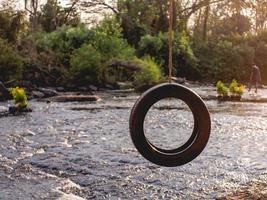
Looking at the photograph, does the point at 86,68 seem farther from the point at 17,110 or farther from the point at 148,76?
the point at 17,110

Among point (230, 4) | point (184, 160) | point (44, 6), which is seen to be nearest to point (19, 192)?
point (184, 160)

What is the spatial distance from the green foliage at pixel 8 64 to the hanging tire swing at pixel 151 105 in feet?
76.5

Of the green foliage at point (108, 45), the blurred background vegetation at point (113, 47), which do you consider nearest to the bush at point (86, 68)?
the blurred background vegetation at point (113, 47)

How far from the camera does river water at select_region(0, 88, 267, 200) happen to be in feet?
24.1

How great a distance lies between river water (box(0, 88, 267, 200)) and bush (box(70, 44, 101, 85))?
13.1 metres

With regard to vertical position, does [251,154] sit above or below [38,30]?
below

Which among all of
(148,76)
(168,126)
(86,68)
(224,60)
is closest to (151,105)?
(168,126)

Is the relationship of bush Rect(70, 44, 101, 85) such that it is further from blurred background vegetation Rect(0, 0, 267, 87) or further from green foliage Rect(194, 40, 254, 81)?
green foliage Rect(194, 40, 254, 81)

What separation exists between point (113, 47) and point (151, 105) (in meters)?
30.0

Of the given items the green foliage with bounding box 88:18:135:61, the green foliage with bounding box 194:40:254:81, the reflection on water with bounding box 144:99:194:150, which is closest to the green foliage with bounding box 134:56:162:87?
the green foliage with bounding box 88:18:135:61

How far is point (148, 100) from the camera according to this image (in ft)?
17.4

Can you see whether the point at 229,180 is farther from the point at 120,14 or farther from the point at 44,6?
the point at 44,6

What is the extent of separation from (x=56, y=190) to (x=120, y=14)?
37304 millimetres

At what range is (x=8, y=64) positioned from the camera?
2803 centimetres
